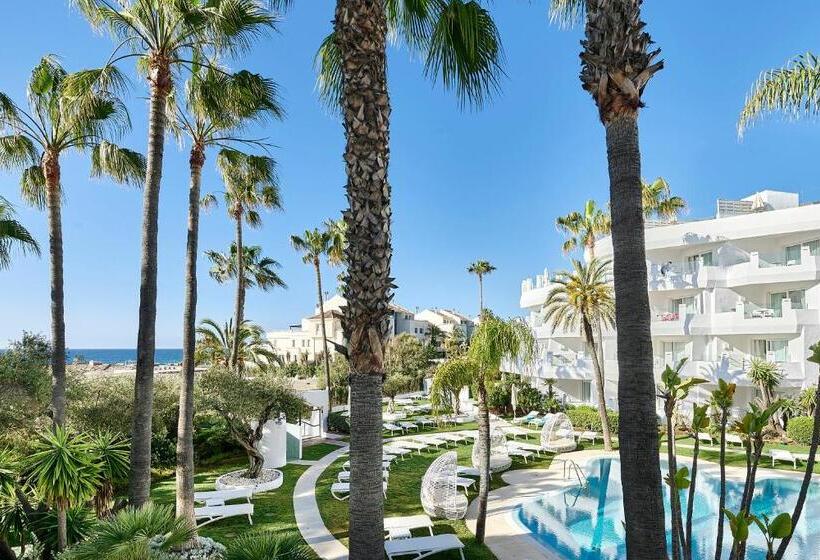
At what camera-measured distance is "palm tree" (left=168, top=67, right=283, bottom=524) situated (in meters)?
10.1

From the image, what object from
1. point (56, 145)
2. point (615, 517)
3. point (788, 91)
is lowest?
point (615, 517)

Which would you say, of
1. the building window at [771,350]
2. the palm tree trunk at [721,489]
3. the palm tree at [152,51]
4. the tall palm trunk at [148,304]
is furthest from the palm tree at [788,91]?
the building window at [771,350]

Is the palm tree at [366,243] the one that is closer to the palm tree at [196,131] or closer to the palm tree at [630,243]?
the palm tree at [630,243]

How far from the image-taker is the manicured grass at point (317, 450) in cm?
2102

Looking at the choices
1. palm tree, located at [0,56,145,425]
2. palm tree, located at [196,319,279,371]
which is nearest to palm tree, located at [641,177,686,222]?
palm tree, located at [196,319,279,371]

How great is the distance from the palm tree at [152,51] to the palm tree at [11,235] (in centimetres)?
612

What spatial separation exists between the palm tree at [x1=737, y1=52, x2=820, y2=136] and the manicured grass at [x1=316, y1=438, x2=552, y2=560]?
10503 millimetres

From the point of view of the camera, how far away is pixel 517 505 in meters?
14.3

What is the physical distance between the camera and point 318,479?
17.2m

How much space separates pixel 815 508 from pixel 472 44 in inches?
653

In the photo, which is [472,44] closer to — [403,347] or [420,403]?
[420,403]

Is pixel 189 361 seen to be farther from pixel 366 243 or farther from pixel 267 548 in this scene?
pixel 366 243

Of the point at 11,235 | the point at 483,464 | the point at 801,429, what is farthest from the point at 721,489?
the point at 801,429

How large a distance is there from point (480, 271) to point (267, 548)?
167 feet
